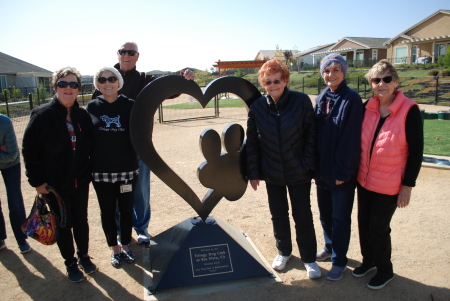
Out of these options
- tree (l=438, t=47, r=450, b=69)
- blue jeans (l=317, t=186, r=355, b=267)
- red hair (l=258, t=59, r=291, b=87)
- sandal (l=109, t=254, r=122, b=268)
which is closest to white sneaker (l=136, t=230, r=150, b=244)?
sandal (l=109, t=254, r=122, b=268)

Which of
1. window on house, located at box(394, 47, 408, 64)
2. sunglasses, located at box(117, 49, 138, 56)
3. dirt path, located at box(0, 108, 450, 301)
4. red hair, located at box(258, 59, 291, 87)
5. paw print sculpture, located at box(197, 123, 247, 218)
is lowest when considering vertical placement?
dirt path, located at box(0, 108, 450, 301)

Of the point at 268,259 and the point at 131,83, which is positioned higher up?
the point at 131,83

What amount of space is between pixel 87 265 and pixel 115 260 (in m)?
0.26

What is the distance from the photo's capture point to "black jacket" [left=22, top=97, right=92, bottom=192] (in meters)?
2.78

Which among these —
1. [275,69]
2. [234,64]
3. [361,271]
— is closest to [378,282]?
[361,271]

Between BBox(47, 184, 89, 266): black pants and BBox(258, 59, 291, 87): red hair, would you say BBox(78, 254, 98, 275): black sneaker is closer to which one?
BBox(47, 184, 89, 266): black pants

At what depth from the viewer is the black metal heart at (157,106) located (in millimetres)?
2891

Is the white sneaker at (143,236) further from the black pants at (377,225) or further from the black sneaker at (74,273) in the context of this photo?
the black pants at (377,225)

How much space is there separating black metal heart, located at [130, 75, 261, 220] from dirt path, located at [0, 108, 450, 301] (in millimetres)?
903

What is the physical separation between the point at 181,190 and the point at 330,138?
142cm

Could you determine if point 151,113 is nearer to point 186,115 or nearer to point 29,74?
point 186,115

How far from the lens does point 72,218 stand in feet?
10.2

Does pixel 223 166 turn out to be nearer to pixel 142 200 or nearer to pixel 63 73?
pixel 142 200

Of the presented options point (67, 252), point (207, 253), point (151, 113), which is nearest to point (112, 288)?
point (67, 252)
